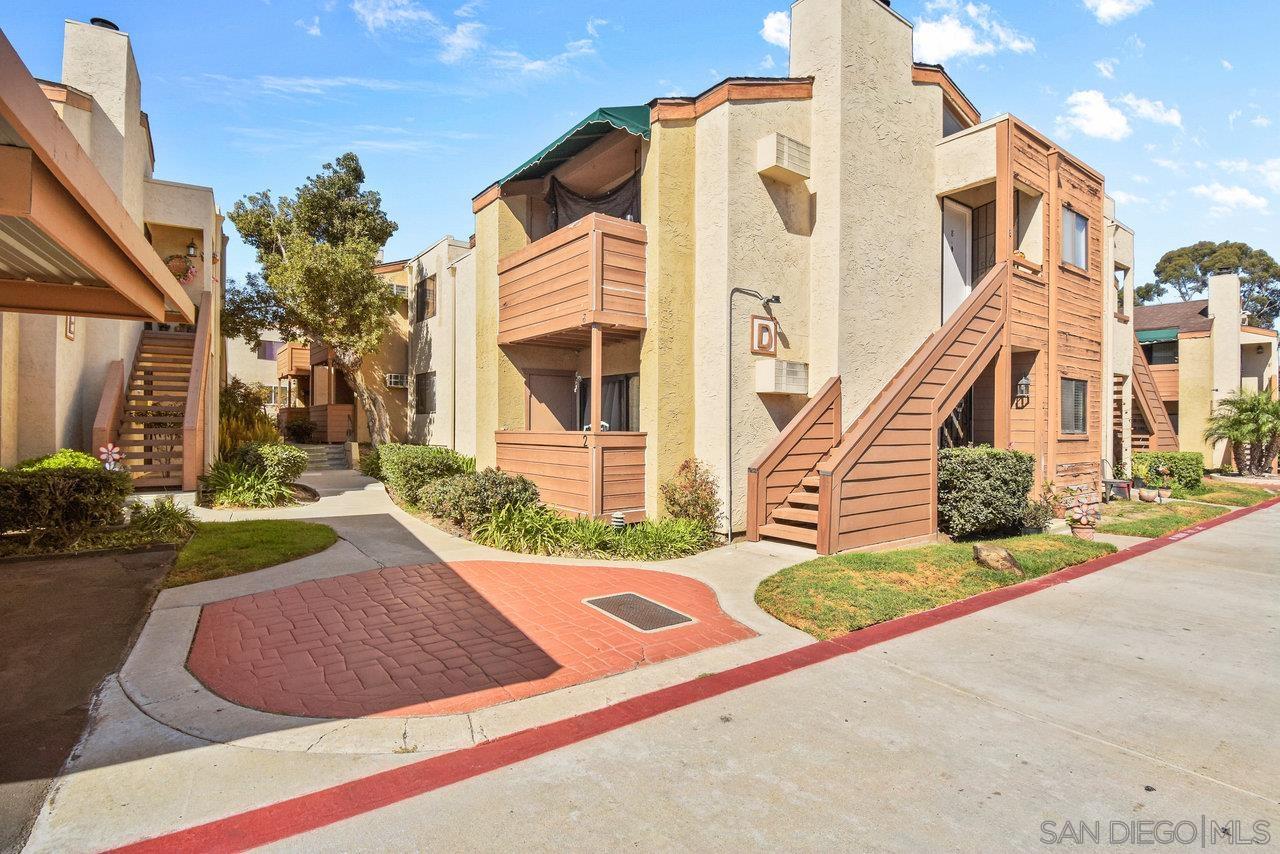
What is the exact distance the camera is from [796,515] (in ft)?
30.3

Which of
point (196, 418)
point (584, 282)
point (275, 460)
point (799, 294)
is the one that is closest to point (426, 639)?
point (584, 282)

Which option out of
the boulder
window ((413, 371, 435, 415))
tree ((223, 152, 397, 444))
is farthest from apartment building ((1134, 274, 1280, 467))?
tree ((223, 152, 397, 444))

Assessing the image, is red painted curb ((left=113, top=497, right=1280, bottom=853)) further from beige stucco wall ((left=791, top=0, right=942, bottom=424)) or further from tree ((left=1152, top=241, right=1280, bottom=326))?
tree ((left=1152, top=241, right=1280, bottom=326))

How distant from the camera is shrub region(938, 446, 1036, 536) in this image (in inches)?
380

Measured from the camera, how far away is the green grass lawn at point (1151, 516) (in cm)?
1105

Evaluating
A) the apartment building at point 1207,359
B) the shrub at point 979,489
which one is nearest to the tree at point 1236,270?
the apartment building at point 1207,359

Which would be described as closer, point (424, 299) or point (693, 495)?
point (693, 495)

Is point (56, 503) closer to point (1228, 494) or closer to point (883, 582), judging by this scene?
point (883, 582)

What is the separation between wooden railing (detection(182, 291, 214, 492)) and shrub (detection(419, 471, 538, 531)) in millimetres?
5725

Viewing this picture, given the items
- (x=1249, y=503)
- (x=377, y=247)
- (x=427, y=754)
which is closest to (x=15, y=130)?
(x=427, y=754)

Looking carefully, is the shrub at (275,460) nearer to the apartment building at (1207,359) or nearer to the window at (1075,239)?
the window at (1075,239)

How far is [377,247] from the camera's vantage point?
722 inches

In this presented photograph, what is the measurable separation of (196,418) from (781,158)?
40.9ft

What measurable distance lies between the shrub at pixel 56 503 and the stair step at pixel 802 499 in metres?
9.65
